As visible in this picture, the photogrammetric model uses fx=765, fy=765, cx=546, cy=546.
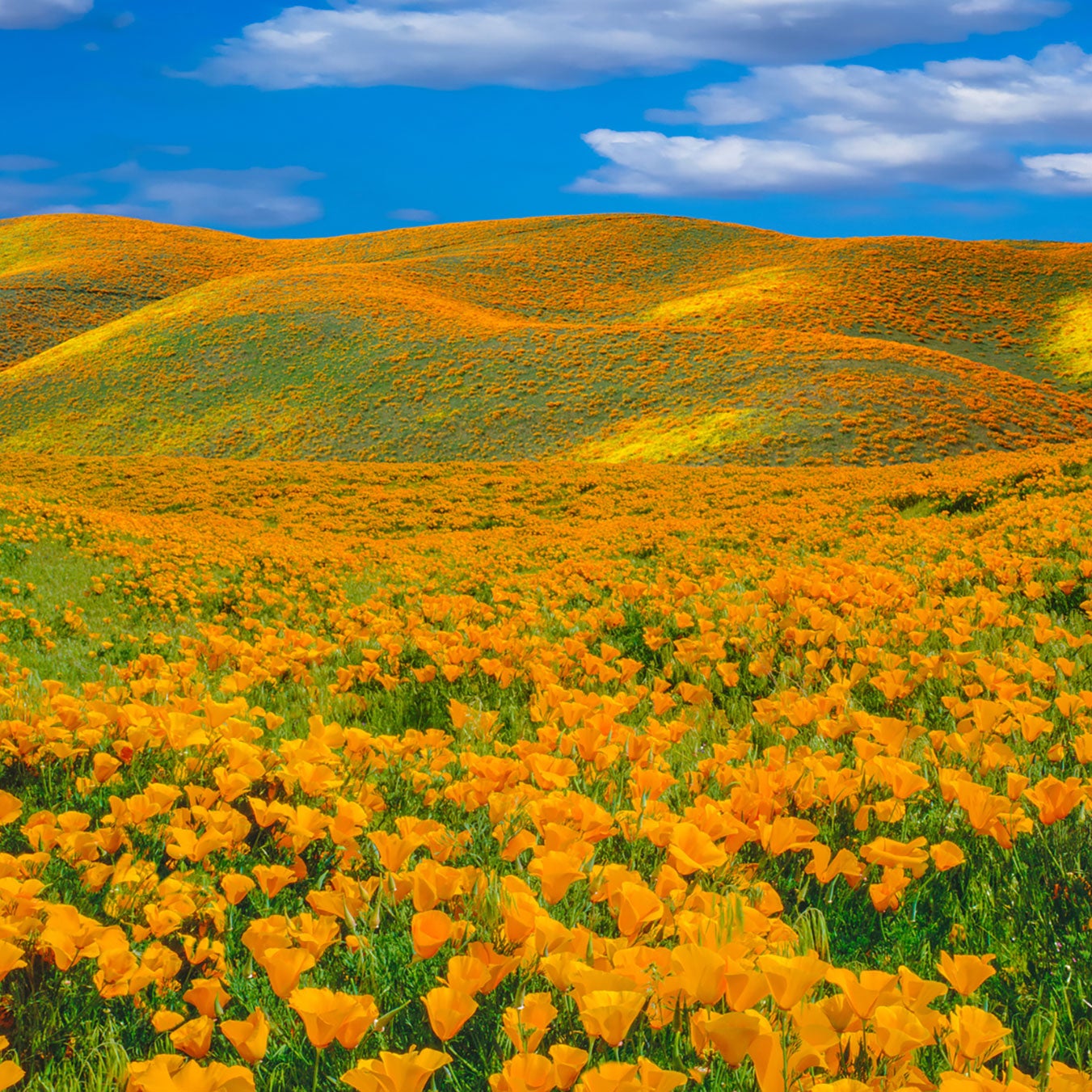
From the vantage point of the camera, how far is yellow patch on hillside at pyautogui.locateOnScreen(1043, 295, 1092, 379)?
170 ft

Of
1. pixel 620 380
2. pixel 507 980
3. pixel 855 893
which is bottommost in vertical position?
pixel 855 893

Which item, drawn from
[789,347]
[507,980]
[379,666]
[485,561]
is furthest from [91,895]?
[789,347]

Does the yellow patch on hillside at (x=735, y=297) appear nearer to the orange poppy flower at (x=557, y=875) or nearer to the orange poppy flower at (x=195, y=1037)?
the orange poppy flower at (x=557, y=875)

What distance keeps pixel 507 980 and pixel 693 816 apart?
2.60 ft

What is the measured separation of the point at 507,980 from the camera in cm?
174

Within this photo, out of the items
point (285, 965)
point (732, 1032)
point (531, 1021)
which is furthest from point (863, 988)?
point (285, 965)

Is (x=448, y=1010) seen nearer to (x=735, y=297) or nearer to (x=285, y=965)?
(x=285, y=965)

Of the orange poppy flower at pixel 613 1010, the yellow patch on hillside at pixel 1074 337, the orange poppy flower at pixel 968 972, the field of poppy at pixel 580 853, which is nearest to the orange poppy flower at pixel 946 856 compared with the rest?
the field of poppy at pixel 580 853

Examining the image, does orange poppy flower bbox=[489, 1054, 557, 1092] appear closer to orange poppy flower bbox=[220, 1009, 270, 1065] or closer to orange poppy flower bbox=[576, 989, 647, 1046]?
orange poppy flower bbox=[576, 989, 647, 1046]

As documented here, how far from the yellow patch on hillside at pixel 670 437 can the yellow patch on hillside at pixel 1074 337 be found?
3085 centimetres

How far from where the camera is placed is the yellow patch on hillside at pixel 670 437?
32844mm

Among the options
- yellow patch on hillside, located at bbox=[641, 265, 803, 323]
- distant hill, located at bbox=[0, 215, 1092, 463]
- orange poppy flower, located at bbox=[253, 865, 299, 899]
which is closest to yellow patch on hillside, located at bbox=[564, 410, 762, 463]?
distant hill, located at bbox=[0, 215, 1092, 463]

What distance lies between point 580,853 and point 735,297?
64.2 metres

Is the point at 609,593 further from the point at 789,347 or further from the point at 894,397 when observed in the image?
the point at 789,347
